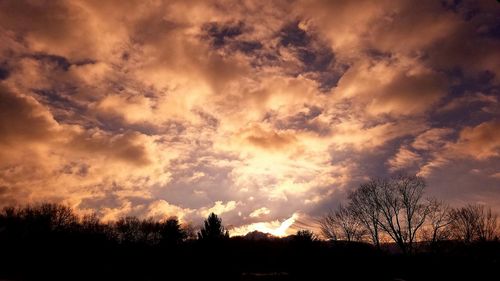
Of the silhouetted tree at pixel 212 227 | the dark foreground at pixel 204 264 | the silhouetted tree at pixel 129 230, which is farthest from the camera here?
the silhouetted tree at pixel 129 230

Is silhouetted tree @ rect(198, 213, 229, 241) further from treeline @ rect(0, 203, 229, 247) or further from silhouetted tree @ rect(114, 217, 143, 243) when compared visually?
silhouetted tree @ rect(114, 217, 143, 243)

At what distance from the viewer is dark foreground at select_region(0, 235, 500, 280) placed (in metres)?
28.2

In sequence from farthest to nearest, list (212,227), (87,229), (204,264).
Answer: (87,229) < (212,227) < (204,264)

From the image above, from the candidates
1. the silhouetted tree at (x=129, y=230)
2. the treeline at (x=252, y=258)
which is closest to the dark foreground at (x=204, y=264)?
the treeline at (x=252, y=258)

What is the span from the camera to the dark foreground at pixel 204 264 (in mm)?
28234

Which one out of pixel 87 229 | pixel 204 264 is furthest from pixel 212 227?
pixel 87 229

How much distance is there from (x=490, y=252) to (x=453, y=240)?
37.7ft

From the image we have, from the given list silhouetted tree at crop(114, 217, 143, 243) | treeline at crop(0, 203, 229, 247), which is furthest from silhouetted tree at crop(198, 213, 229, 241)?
silhouetted tree at crop(114, 217, 143, 243)

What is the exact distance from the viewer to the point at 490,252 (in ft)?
158

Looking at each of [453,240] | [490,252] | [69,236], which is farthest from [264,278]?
Answer: [453,240]

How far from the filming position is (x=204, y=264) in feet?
90.2

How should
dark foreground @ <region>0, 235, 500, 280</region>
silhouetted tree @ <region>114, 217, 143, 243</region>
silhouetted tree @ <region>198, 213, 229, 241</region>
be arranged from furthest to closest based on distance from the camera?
silhouetted tree @ <region>114, 217, 143, 243</region>
silhouetted tree @ <region>198, 213, 229, 241</region>
dark foreground @ <region>0, 235, 500, 280</region>

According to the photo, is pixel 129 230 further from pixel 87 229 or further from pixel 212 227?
pixel 212 227

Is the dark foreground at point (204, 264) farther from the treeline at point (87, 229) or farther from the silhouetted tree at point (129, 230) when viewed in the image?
the silhouetted tree at point (129, 230)
